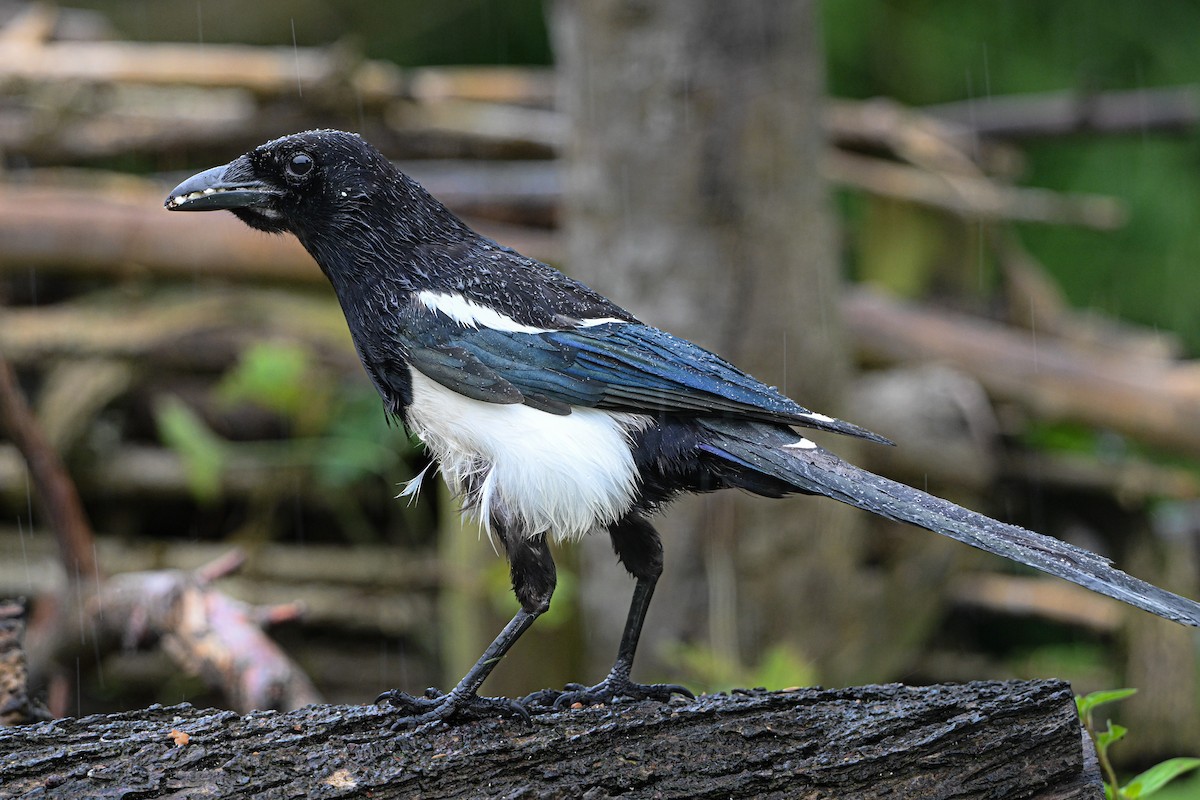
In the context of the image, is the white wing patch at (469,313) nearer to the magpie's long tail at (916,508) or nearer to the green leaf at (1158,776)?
the magpie's long tail at (916,508)

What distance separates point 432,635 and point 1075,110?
185 inches

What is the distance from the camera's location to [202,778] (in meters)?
2.09

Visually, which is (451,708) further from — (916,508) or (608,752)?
(916,508)

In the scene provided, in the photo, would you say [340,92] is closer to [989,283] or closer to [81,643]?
[81,643]

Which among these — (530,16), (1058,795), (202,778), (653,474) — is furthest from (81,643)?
(530,16)

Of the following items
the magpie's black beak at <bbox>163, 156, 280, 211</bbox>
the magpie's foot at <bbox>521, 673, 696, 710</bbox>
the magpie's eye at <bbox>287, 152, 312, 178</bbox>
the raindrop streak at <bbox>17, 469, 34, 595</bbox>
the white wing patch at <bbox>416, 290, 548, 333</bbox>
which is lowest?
the raindrop streak at <bbox>17, 469, 34, 595</bbox>

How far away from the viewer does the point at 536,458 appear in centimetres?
249

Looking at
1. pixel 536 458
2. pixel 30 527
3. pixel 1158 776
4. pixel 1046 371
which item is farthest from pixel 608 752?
pixel 1046 371

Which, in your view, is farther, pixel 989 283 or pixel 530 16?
pixel 530 16

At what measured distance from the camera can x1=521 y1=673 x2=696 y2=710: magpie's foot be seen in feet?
8.59

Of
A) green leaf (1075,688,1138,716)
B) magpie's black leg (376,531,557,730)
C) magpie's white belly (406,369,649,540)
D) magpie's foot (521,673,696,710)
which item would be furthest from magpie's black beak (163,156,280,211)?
green leaf (1075,688,1138,716)

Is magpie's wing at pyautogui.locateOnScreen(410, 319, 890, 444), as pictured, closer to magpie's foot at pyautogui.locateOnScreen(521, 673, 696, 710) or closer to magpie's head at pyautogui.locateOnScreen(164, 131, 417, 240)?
magpie's head at pyautogui.locateOnScreen(164, 131, 417, 240)

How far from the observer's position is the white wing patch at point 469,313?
2.57 m

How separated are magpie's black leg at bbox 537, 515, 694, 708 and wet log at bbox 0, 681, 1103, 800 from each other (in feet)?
0.68
